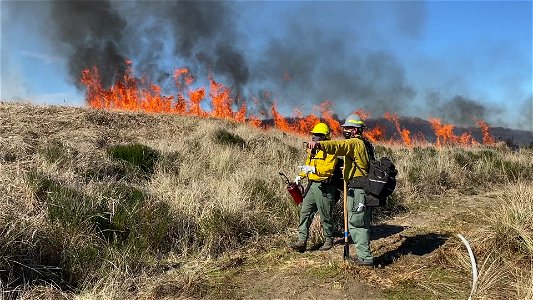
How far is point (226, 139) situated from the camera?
14.8 metres

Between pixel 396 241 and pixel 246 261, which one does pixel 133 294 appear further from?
pixel 396 241

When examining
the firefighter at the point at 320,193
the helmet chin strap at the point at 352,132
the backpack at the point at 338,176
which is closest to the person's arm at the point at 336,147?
the helmet chin strap at the point at 352,132

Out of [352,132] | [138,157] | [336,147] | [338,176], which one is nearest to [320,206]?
[338,176]

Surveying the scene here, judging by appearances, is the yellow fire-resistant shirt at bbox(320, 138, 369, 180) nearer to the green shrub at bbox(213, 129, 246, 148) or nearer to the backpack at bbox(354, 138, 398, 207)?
the backpack at bbox(354, 138, 398, 207)

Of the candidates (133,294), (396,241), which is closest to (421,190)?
(396,241)

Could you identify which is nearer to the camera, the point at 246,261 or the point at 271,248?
the point at 246,261

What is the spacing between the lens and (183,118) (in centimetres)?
1820

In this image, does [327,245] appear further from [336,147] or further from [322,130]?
[336,147]

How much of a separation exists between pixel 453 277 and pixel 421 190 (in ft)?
17.5

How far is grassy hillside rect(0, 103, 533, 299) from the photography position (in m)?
4.52

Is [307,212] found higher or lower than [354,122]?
lower

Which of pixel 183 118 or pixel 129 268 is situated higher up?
pixel 183 118

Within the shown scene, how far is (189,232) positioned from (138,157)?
3.87m

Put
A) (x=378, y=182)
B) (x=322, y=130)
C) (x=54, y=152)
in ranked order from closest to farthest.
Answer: (x=378, y=182) < (x=322, y=130) < (x=54, y=152)
